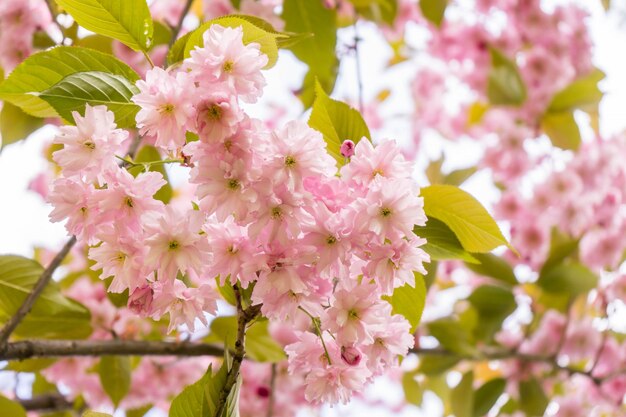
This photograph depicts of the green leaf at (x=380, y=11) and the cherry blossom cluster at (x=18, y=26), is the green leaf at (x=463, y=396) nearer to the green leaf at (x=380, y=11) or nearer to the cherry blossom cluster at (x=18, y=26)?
the green leaf at (x=380, y=11)

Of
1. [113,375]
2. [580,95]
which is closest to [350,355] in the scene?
[113,375]

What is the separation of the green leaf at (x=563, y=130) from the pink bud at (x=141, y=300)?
5.94 feet

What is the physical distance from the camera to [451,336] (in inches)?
65.1

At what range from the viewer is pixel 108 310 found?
1324 millimetres

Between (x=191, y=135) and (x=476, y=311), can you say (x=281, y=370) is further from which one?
(x=191, y=135)

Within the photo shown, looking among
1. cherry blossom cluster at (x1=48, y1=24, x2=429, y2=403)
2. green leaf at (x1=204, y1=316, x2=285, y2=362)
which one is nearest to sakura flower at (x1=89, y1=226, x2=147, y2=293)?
cherry blossom cluster at (x1=48, y1=24, x2=429, y2=403)

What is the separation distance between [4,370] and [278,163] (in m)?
0.78

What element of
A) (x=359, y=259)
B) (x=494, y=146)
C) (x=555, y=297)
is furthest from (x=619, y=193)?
(x=359, y=259)

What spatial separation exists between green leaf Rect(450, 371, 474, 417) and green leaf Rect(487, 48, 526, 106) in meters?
0.91

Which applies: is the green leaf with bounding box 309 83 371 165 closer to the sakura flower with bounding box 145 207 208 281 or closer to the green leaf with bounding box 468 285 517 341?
the sakura flower with bounding box 145 207 208 281

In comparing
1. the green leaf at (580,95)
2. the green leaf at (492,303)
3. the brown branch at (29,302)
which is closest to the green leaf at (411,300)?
the brown branch at (29,302)

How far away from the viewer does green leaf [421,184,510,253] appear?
0.77 meters

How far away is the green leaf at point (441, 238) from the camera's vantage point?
Answer: 779mm

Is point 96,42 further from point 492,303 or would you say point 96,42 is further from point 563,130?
point 563,130
